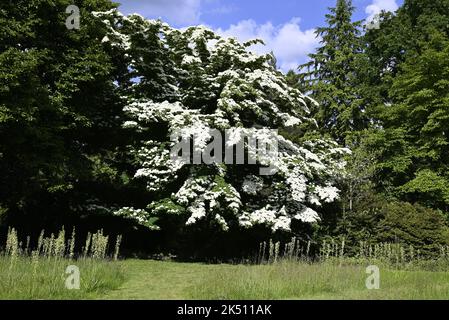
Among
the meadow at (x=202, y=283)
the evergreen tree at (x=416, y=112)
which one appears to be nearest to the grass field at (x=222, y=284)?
Result: the meadow at (x=202, y=283)

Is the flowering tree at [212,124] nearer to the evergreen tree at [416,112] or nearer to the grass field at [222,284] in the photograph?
the grass field at [222,284]

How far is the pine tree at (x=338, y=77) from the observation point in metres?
27.6

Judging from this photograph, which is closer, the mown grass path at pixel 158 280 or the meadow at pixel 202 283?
the meadow at pixel 202 283

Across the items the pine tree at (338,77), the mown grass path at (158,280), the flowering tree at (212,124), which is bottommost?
the mown grass path at (158,280)

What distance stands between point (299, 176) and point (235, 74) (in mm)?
3814

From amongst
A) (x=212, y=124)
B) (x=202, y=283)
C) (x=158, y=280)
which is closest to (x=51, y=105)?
(x=212, y=124)

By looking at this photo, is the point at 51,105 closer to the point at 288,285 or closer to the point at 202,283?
the point at 202,283

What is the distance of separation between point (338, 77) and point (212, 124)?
17431 millimetres

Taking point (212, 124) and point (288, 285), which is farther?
point (212, 124)

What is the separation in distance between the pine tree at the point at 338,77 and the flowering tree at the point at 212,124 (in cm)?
1201

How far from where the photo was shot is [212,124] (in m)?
13.3

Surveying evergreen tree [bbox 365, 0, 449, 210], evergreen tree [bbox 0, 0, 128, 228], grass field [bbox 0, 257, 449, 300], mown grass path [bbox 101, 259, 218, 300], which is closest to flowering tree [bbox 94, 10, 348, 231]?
evergreen tree [bbox 0, 0, 128, 228]

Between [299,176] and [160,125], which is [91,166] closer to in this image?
[160,125]

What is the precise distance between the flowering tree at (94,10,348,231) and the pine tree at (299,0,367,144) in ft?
39.4
